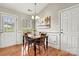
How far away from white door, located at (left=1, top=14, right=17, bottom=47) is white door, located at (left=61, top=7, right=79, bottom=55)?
3.37ft

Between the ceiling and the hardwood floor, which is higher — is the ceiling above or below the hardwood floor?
Result: above

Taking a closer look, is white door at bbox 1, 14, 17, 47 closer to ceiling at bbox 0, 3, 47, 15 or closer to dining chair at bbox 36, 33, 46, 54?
ceiling at bbox 0, 3, 47, 15

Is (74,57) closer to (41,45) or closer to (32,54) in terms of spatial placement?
(41,45)

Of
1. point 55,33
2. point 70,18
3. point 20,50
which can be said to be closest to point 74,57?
point 55,33

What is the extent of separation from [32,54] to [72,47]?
2.84ft

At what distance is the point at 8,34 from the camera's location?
2.43 metres

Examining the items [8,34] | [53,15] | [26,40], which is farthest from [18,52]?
[53,15]

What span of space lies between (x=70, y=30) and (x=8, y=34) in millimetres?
1320

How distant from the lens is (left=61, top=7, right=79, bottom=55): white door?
7.74 ft

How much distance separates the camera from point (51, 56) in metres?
2.44

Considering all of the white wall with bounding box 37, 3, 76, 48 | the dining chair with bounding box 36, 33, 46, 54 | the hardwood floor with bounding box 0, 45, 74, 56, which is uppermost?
the white wall with bounding box 37, 3, 76, 48

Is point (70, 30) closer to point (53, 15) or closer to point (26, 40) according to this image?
point (53, 15)

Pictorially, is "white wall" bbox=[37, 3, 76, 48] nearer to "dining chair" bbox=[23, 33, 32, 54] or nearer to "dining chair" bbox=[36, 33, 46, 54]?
"dining chair" bbox=[36, 33, 46, 54]

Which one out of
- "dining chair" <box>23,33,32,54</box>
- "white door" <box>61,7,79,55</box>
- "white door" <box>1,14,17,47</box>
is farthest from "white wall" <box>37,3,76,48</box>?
"white door" <box>1,14,17,47</box>
